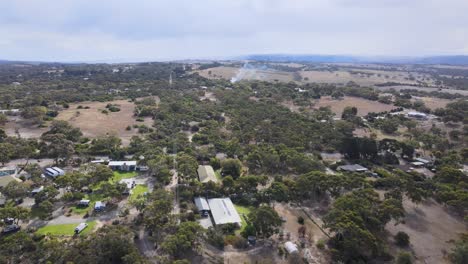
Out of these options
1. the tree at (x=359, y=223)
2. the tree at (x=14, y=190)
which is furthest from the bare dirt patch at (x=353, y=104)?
the tree at (x=14, y=190)

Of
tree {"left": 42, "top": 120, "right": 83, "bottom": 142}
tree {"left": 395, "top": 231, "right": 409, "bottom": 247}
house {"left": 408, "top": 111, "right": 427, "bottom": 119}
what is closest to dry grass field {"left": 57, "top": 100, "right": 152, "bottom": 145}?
tree {"left": 42, "top": 120, "right": 83, "bottom": 142}

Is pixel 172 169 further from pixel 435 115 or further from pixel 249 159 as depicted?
pixel 435 115

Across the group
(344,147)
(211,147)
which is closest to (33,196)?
(211,147)

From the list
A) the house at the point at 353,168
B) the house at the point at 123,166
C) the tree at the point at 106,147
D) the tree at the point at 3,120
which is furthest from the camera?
the tree at the point at 3,120

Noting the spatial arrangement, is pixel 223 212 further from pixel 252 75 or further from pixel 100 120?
pixel 252 75

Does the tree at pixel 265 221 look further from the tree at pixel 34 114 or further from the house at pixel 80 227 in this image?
the tree at pixel 34 114

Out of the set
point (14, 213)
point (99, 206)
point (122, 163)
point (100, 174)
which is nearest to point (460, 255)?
point (99, 206)

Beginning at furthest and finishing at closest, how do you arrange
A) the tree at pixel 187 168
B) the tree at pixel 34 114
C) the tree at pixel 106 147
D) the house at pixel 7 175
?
the tree at pixel 34 114
the tree at pixel 106 147
the tree at pixel 187 168
the house at pixel 7 175
